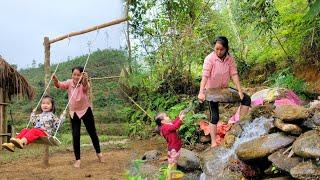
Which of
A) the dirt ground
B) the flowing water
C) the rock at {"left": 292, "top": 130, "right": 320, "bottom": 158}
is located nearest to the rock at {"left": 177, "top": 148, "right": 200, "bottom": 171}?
the flowing water

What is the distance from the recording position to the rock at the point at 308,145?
17.3ft

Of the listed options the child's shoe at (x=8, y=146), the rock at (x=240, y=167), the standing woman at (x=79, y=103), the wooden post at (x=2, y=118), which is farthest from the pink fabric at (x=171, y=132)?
the wooden post at (x=2, y=118)

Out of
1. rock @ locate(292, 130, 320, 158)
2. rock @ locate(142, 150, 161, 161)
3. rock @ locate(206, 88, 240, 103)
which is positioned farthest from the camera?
rock @ locate(142, 150, 161, 161)

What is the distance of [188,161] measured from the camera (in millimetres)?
7172

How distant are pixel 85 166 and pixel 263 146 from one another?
3.26m

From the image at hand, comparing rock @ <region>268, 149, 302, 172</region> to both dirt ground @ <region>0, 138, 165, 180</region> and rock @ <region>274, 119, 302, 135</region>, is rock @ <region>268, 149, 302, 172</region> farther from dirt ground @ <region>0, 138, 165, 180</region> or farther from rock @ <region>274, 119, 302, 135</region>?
dirt ground @ <region>0, 138, 165, 180</region>

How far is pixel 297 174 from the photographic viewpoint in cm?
520

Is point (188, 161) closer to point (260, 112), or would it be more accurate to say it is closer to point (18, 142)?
point (260, 112)

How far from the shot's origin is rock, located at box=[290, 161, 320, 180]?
201 inches

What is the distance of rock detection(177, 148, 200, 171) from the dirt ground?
2.82ft

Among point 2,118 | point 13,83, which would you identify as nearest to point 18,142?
point 2,118

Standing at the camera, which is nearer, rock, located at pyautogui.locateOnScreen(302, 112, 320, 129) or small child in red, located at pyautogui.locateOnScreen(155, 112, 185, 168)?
rock, located at pyautogui.locateOnScreen(302, 112, 320, 129)

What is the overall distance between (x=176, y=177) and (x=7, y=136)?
873 centimetres

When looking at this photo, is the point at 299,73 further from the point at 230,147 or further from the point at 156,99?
the point at 230,147
